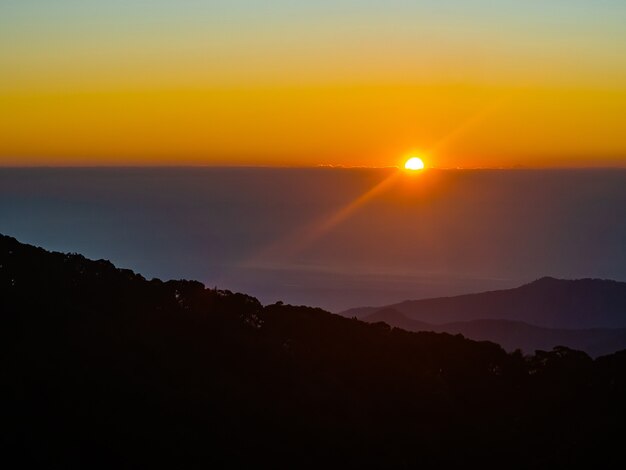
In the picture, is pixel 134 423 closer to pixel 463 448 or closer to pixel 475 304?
pixel 463 448

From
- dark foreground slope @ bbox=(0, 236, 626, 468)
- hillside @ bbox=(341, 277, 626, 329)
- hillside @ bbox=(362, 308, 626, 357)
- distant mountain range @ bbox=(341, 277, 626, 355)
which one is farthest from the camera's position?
hillside @ bbox=(341, 277, 626, 329)

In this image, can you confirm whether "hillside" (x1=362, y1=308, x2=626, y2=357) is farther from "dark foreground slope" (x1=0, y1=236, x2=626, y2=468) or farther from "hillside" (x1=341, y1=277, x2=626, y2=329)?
"dark foreground slope" (x1=0, y1=236, x2=626, y2=468)

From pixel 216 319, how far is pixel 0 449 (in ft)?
18.7

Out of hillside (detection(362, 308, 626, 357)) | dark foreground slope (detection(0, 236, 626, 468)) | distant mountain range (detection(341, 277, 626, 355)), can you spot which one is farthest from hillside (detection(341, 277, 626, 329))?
dark foreground slope (detection(0, 236, 626, 468))

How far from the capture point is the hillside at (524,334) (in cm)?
4262

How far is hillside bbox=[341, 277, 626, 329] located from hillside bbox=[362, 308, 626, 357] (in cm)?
663

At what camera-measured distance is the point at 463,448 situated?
1431 centimetres

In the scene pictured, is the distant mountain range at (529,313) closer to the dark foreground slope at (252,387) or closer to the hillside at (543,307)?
the hillside at (543,307)

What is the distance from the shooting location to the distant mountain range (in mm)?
47344

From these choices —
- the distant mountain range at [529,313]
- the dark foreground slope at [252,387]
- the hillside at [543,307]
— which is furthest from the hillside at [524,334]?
the dark foreground slope at [252,387]

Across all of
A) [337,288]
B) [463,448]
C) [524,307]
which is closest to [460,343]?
[463,448]

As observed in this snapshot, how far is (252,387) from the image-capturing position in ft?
48.0

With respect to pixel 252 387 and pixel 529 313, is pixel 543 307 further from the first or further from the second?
pixel 252 387

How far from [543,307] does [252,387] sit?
1894 inches
